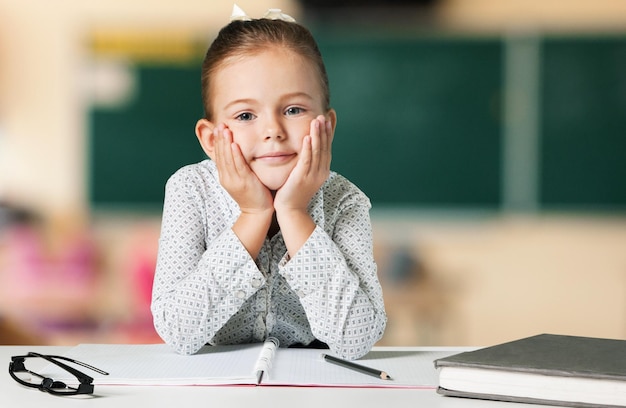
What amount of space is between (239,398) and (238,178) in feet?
1.51

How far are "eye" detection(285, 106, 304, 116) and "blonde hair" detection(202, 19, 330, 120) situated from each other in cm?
8

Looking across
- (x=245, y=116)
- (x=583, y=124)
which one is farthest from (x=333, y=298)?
(x=583, y=124)

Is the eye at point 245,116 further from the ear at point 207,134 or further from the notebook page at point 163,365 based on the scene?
the notebook page at point 163,365

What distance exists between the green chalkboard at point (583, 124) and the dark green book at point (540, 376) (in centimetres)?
426

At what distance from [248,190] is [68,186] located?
4157 mm

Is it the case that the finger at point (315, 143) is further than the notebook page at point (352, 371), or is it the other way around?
the finger at point (315, 143)

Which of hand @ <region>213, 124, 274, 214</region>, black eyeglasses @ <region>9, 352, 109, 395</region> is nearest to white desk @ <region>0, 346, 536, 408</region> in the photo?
black eyeglasses @ <region>9, 352, 109, 395</region>

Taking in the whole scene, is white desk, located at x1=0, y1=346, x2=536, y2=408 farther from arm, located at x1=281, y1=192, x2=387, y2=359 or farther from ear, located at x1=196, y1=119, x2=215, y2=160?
ear, located at x1=196, y1=119, x2=215, y2=160

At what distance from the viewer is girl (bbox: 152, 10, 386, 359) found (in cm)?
144

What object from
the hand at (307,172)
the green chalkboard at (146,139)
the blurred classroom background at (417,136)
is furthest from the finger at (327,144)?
the green chalkboard at (146,139)

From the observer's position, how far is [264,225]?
1.47 metres

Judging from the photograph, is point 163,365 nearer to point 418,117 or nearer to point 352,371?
point 352,371

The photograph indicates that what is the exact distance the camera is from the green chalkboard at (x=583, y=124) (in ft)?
17.2

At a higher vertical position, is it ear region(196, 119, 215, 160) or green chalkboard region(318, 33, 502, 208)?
green chalkboard region(318, 33, 502, 208)
